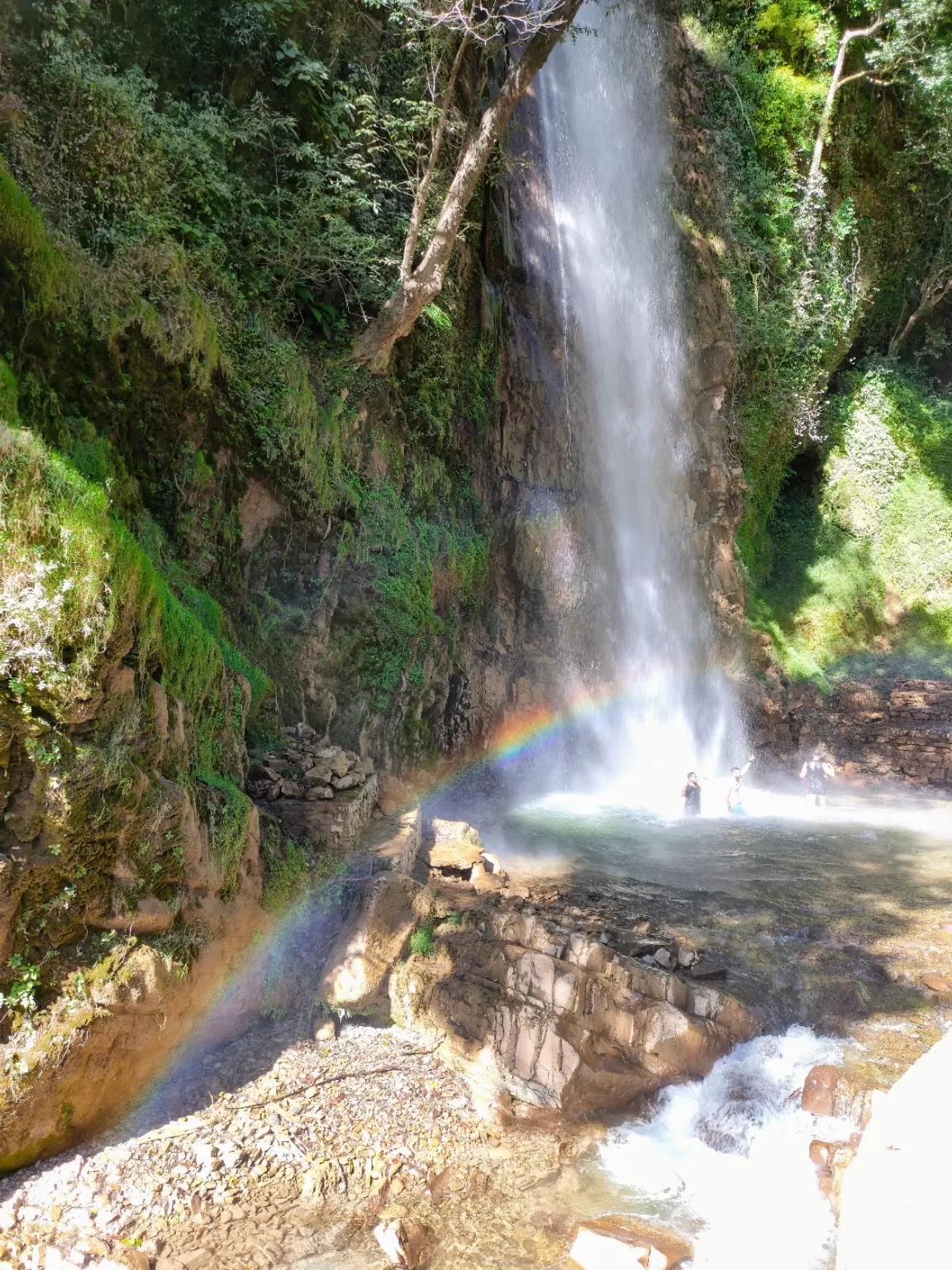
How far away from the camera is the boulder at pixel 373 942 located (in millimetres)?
6023

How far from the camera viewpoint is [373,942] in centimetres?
621

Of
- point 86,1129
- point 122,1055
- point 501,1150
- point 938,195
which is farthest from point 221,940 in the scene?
point 938,195

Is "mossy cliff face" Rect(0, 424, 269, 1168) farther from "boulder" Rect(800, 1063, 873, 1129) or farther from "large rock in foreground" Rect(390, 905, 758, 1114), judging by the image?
"boulder" Rect(800, 1063, 873, 1129)

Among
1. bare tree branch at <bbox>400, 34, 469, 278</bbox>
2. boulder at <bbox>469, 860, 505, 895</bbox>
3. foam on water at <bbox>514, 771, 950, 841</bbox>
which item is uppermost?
bare tree branch at <bbox>400, 34, 469, 278</bbox>

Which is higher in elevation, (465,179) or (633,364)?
(633,364)

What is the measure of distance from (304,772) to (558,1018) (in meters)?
3.34

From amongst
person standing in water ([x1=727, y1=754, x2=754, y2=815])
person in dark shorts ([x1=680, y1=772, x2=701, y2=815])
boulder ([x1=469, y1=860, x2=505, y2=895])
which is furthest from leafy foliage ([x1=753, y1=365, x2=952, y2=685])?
boulder ([x1=469, y1=860, x2=505, y2=895])

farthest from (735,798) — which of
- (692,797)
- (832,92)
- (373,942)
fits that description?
(832,92)

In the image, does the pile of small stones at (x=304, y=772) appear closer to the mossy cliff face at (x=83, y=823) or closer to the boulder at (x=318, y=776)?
the boulder at (x=318, y=776)

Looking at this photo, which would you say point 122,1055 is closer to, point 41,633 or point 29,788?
point 29,788

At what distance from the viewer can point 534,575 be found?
50.7 ft

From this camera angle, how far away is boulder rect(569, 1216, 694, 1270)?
4.00 metres

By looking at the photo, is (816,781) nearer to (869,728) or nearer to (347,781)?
(869,728)

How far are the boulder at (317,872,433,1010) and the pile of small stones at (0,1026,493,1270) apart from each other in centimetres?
40
